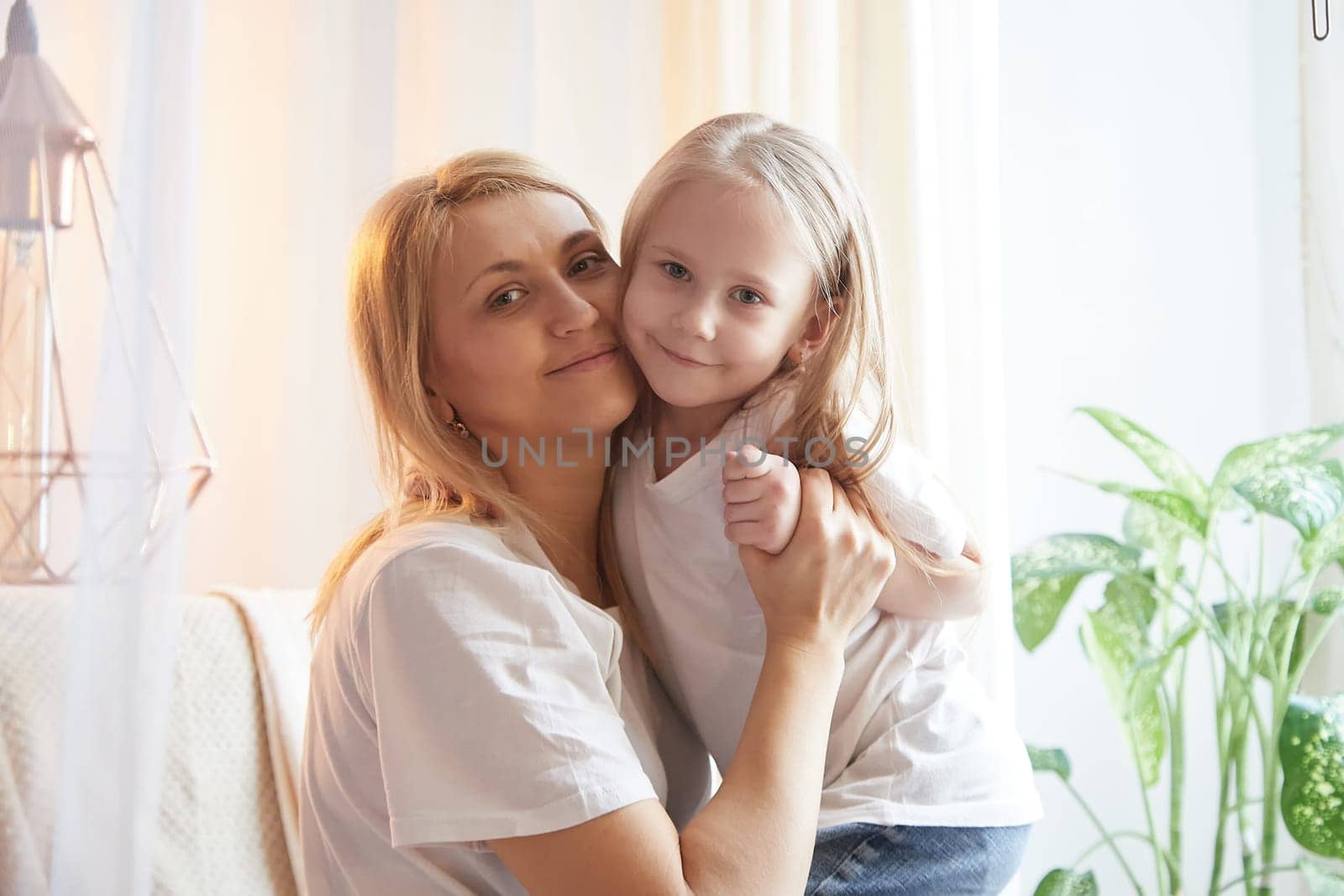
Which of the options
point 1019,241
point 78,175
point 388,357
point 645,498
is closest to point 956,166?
point 1019,241

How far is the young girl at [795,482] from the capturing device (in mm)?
1168

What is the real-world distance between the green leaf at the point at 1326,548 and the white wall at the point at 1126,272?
0.44 meters

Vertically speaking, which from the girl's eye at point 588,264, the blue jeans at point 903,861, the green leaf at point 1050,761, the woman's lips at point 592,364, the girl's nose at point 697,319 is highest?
the girl's eye at point 588,264

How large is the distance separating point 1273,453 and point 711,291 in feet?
3.40

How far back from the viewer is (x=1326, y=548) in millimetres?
1788

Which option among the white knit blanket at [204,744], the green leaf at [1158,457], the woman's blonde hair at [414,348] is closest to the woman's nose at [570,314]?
the woman's blonde hair at [414,348]

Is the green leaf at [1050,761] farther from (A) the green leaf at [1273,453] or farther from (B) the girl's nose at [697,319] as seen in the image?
(B) the girl's nose at [697,319]

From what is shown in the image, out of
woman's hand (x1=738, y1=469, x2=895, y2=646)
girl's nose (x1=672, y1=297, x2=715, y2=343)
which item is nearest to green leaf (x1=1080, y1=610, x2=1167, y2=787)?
woman's hand (x1=738, y1=469, x2=895, y2=646)

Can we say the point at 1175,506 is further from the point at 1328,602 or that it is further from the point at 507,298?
the point at 507,298

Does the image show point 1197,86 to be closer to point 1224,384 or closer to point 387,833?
point 1224,384

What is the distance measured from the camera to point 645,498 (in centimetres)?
127

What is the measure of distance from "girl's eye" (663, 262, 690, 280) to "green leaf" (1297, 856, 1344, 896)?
1.31 meters

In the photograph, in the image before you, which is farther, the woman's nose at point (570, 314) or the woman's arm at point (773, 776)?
the woman's nose at point (570, 314)

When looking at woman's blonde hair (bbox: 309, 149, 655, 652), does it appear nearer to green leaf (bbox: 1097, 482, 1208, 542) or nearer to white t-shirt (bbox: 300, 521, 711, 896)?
white t-shirt (bbox: 300, 521, 711, 896)
